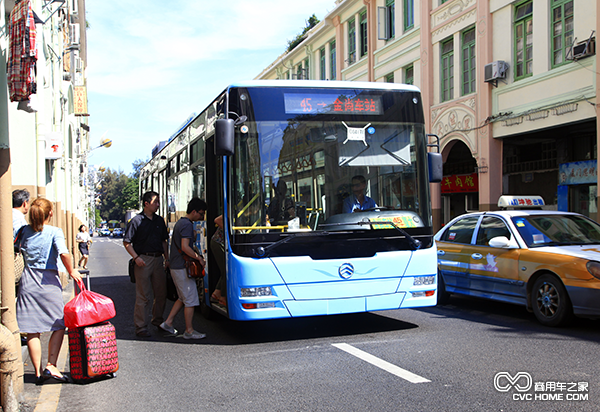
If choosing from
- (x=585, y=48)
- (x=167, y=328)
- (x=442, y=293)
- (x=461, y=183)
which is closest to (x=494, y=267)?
(x=442, y=293)

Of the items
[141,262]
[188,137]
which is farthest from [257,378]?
[188,137]

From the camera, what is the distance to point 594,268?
23.9 feet

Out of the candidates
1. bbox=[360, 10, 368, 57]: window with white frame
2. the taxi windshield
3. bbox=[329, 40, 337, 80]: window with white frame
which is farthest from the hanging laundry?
bbox=[329, 40, 337, 80]: window with white frame

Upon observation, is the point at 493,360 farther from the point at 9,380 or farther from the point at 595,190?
the point at 595,190

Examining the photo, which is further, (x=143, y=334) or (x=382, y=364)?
(x=143, y=334)

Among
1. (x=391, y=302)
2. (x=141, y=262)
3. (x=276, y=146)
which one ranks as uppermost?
(x=276, y=146)

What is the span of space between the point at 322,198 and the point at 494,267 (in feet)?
10.7

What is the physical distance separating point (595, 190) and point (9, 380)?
15.4 metres

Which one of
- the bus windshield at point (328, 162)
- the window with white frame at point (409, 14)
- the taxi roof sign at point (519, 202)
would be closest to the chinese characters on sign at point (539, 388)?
the bus windshield at point (328, 162)

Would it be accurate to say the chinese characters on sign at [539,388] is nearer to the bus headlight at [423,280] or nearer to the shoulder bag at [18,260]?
the bus headlight at [423,280]

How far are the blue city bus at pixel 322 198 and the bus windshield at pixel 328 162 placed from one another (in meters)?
0.01

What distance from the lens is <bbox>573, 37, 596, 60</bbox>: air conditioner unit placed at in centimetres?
1487

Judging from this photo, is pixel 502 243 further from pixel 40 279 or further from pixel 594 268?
pixel 40 279

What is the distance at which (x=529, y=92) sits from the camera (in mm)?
17375
